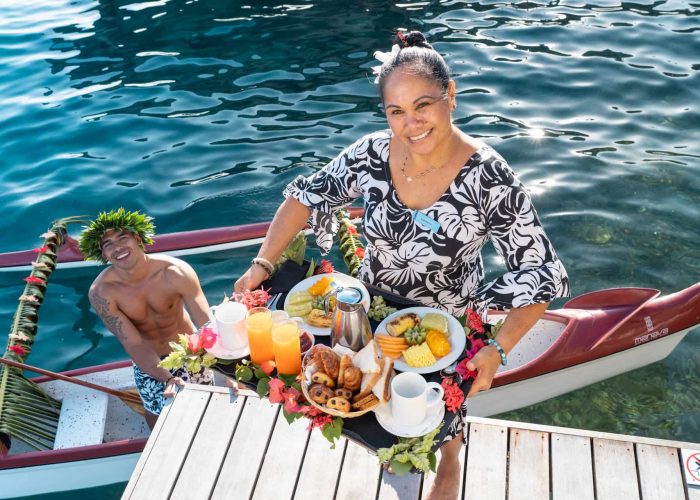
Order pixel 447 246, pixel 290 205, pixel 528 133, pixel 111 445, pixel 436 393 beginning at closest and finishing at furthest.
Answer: pixel 436 393, pixel 447 246, pixel 290 205, pixel 111 445, pixel 528 133

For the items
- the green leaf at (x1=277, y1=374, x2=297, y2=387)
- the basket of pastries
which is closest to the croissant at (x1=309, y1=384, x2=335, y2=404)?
the basket of pastries

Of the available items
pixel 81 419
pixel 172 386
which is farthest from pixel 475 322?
pixel 81 419

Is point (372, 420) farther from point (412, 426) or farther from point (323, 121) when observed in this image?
point (323, 121)

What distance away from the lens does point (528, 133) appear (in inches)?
400

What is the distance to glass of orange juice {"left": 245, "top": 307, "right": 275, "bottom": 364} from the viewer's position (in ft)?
11.2

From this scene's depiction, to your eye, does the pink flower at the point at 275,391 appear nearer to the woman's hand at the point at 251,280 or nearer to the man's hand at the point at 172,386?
the woman's hand at the point at 251,280

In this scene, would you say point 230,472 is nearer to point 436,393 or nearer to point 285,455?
point 285,455

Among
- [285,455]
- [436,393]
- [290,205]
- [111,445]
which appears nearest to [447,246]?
[436,393]

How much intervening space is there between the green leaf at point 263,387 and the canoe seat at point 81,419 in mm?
3016

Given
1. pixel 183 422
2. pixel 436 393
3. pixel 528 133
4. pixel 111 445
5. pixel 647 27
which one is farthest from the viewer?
pixel 647 27

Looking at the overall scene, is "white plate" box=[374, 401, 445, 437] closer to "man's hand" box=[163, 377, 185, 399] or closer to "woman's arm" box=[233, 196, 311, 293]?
"woman's arm" box=[233, 196, 311, 293]

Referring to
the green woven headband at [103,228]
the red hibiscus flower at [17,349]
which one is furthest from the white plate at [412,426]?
the red hibiscus flower at [17,349]

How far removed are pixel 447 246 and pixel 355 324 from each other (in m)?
0.68

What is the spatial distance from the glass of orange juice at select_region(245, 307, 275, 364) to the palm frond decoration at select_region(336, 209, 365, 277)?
213cm
